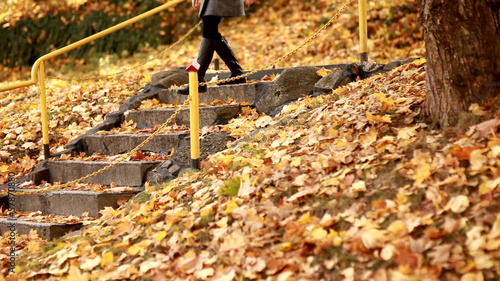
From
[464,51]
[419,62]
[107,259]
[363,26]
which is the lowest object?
[107,259]

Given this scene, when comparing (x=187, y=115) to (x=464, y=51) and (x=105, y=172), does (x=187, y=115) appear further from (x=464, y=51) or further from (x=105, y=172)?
(x=464, y=51)

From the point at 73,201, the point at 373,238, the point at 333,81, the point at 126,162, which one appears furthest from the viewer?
the point at 333,81

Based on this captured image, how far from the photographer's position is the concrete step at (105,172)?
249 inches

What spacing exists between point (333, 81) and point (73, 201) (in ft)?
9.17

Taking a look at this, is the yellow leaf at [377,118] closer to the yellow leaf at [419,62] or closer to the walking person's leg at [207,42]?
the yellow leaf at [419,62]

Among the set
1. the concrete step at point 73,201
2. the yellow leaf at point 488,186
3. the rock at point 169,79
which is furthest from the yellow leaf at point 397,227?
the rock at point 169,79

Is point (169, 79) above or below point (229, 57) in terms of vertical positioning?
below

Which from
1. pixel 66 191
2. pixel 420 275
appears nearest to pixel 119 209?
pixel 66 191

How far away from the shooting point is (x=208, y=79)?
8.32 metres

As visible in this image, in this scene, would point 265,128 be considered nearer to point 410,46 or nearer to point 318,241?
point 318,241

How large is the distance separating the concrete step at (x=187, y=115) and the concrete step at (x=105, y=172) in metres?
0.93

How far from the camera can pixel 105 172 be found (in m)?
6.61

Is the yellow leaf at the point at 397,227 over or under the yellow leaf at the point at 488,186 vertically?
under

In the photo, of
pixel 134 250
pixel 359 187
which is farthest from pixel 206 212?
pixel 359 187
